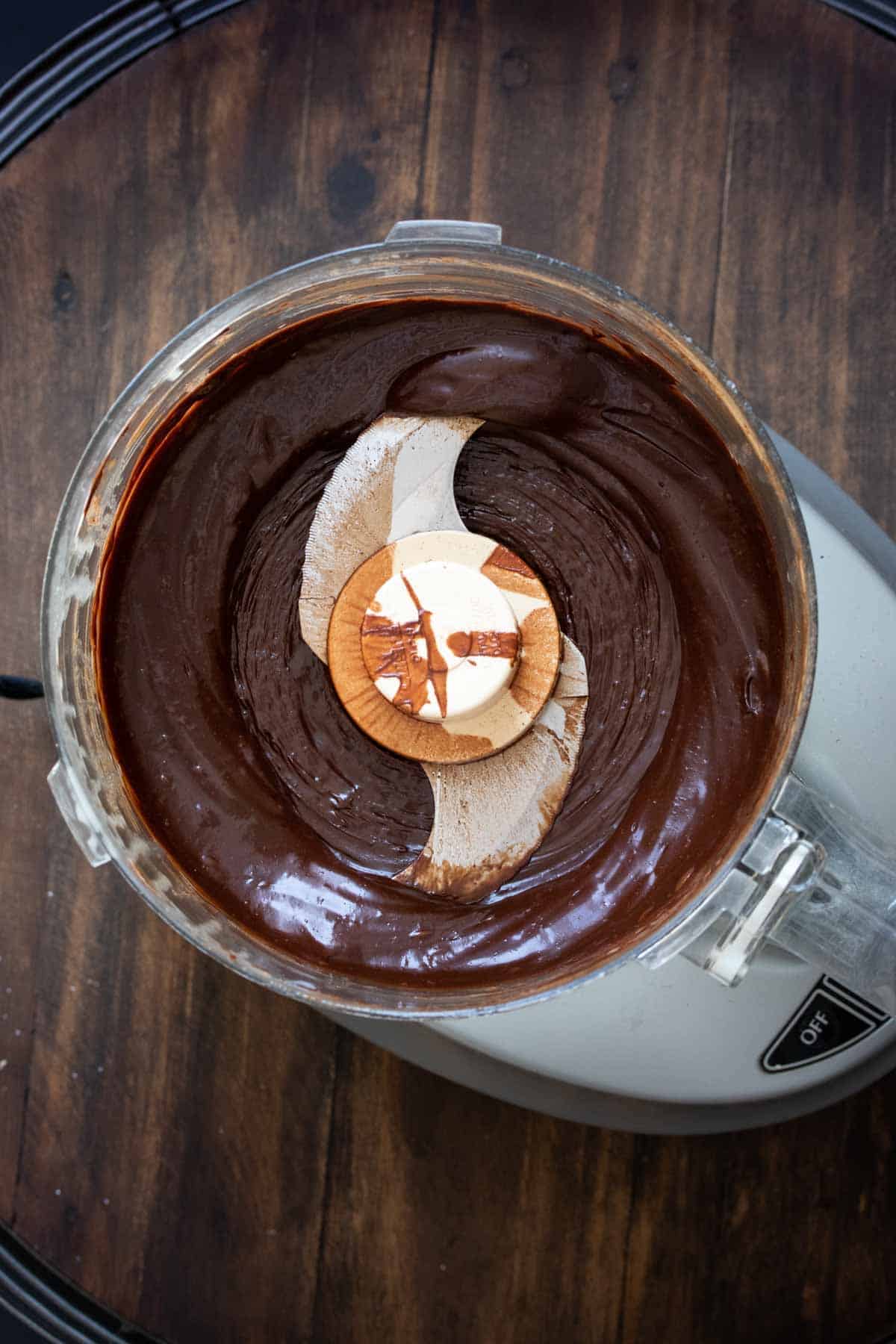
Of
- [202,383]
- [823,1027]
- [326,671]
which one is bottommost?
[823,1027]

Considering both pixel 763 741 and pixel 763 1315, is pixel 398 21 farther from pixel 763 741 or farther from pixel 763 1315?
pixel 763 1315

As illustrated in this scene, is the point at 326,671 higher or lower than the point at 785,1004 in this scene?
higher

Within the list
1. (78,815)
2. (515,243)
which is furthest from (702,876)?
(515,243)

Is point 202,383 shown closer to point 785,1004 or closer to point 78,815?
point 78,815

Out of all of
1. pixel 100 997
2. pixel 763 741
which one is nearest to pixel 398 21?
pixel 763 741

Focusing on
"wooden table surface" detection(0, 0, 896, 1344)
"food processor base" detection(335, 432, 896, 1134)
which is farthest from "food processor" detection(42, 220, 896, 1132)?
"wooden table surface" detection(0, 0, 896, 1344)
